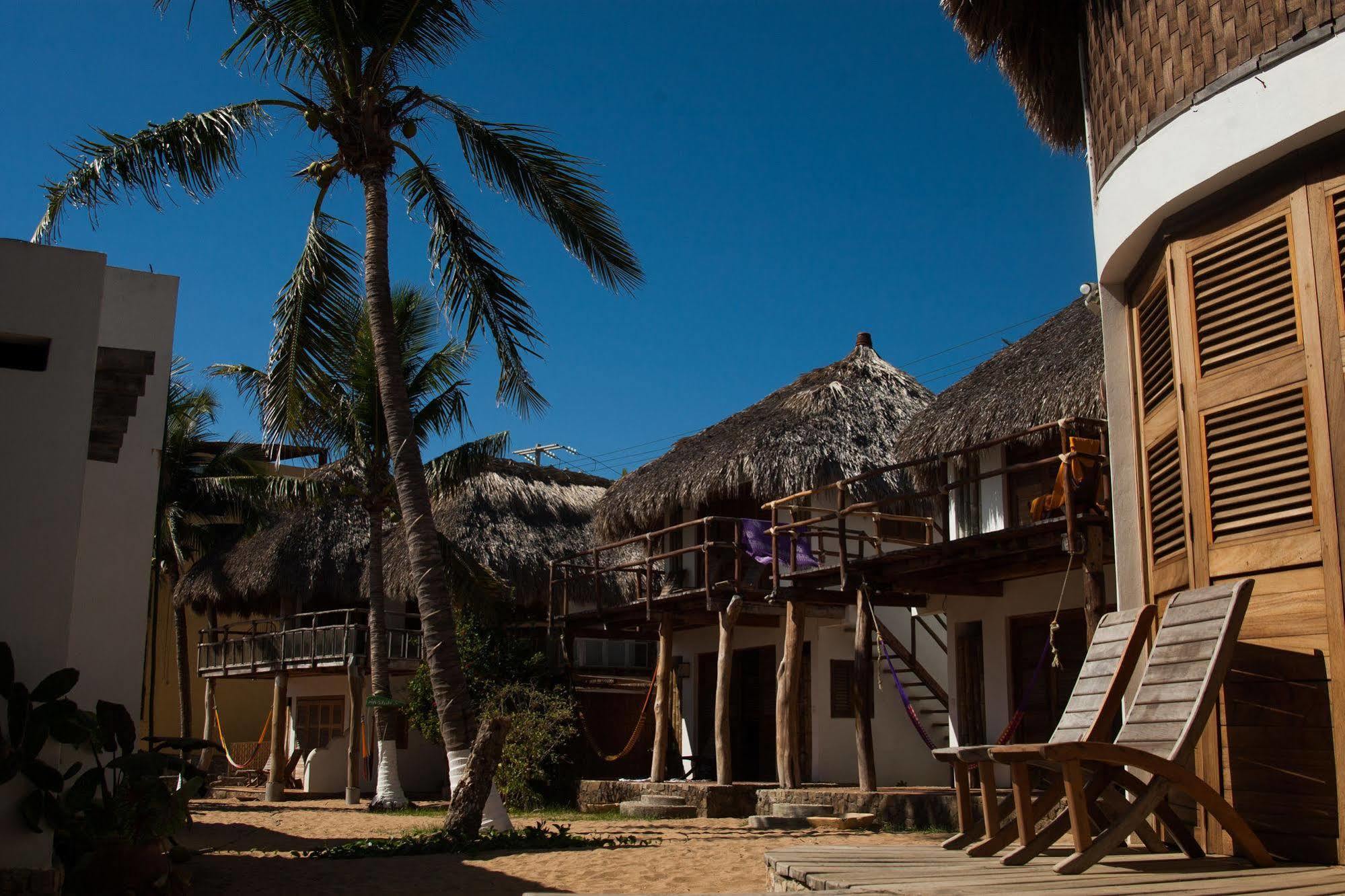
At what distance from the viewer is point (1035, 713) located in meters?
12.7

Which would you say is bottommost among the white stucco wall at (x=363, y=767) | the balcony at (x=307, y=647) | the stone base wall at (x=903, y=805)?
the white stucco wall at (x=363, y=767)

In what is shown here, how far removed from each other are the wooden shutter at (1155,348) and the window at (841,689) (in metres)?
11.1

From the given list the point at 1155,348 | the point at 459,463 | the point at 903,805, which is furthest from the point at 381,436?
the point at 1155,348

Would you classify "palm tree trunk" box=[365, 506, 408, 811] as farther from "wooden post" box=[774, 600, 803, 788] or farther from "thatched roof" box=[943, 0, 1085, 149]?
"thatched roof" box=[943, 0, 1085, 149]

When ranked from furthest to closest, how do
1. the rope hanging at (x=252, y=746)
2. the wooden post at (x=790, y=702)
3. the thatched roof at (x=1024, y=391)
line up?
the rope hanging at (x=252, y=746), the wooden post at (x=790, y=702), the thatched roof at (x=1024, y=391)

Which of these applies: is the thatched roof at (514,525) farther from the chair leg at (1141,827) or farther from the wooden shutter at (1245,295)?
the chair leg at (1141,827)

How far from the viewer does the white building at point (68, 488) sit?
5.93 m

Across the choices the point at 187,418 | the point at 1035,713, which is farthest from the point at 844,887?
the point at 187,418

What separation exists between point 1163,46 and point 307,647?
18396 millimetres

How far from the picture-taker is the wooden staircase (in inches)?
583

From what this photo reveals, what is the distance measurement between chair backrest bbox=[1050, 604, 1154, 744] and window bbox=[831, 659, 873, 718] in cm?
1144

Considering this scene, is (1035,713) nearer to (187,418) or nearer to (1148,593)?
(1148,593)

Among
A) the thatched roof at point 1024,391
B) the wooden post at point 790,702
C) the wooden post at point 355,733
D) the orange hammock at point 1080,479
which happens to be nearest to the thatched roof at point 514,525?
the wooden post at point 355,733

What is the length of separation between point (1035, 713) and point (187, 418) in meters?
15.7
